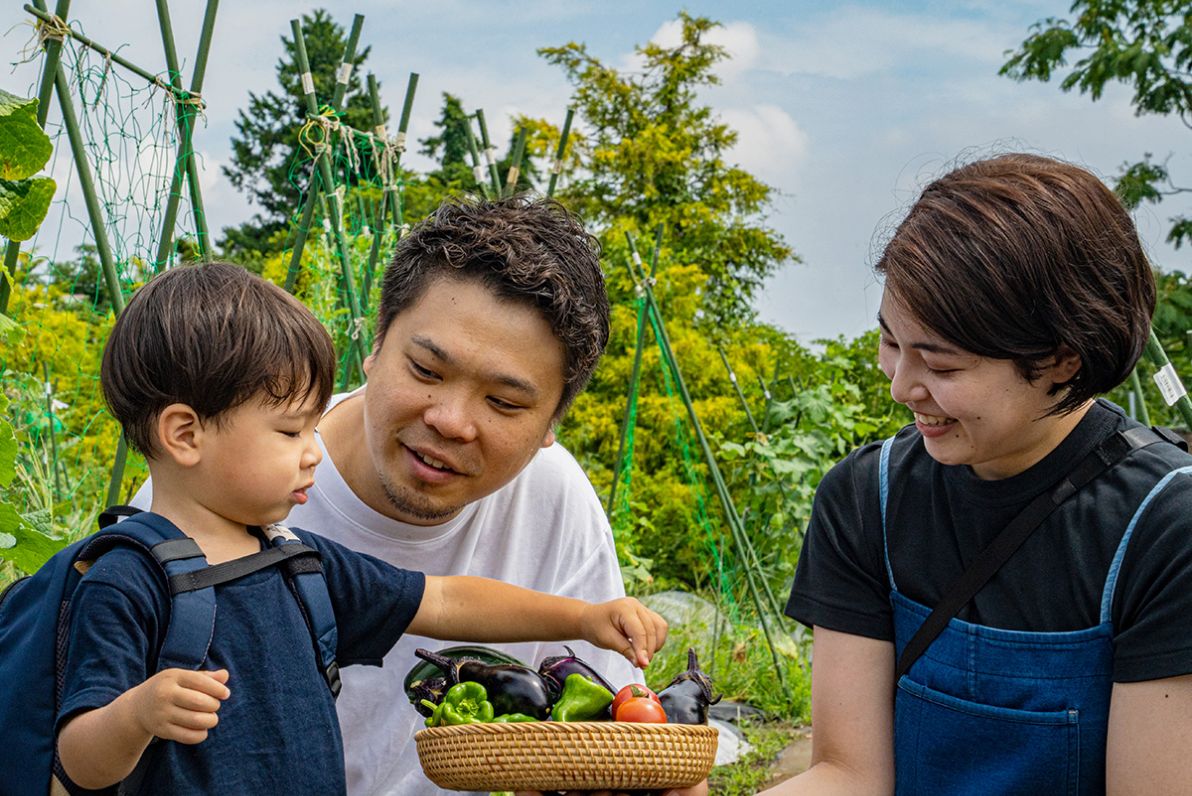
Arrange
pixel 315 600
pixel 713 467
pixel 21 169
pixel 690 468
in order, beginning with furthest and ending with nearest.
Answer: pixel 690 468
pixel 713 467
pixel 21 169
pixel 315 600

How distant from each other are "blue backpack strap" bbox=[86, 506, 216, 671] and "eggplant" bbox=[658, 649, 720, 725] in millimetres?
711

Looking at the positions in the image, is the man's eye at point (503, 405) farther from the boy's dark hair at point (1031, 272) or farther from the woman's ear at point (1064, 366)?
the woman's ear at point (1064, 366)

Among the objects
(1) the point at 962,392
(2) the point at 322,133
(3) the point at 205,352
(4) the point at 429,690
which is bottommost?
(4) the point at 429,690

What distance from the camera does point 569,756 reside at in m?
1.73

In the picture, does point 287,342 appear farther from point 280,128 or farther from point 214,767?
point 280,128

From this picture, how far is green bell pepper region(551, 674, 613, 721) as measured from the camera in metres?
1.96

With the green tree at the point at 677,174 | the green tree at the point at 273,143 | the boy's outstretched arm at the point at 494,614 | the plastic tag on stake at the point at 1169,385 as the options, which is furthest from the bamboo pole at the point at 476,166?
Answer: the green tree at the point at 273,143

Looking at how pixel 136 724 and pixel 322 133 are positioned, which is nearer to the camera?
pixel 136 724

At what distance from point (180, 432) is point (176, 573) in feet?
0.68

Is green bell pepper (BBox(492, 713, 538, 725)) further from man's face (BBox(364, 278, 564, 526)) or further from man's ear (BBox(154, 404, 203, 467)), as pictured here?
man's ear (BBox(154, 404, 203, 467))

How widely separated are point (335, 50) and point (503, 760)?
25.3 meters

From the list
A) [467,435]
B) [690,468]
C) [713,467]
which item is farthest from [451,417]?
[690,468]

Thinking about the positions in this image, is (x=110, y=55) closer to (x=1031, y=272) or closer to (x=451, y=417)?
(x=451, y=417)

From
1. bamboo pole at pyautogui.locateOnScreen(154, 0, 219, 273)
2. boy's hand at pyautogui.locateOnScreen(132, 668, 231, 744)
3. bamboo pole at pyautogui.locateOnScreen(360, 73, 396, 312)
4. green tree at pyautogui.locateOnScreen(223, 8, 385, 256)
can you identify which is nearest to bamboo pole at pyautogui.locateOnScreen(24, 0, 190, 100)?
bamboo pole at pyautogui.locateOnScreen(154, 0, 219, 273)
